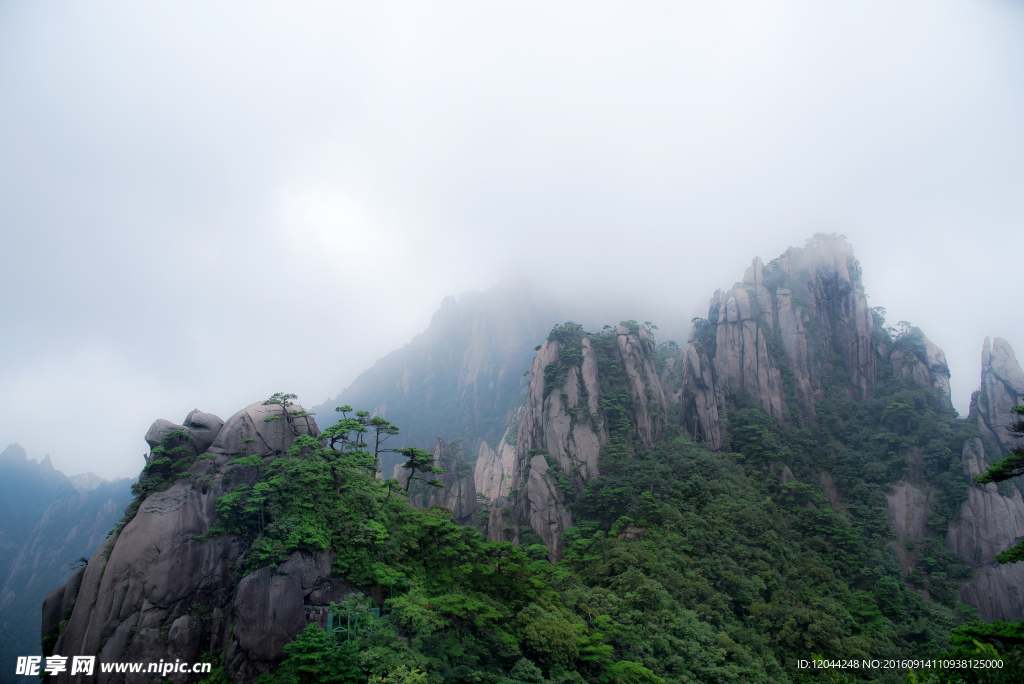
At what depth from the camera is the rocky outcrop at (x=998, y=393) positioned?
31.8m

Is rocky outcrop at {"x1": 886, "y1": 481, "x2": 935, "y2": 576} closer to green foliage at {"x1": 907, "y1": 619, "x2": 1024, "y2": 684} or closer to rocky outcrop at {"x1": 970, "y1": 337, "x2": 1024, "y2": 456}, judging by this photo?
rocky outcrop at {"x1": 970, "y1": 337, "x2": 1024, "y2": 456}

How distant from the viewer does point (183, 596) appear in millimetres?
14547

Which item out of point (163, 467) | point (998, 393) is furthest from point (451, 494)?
point (998, 393)

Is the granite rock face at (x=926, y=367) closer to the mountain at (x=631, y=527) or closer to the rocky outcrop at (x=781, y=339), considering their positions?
the mountain at (x=631, y=527)

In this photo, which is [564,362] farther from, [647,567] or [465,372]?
[465,372]

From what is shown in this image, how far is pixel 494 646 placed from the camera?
1322 centimetres

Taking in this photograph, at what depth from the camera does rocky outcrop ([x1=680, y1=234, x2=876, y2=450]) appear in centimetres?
3809

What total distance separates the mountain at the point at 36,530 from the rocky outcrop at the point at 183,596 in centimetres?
A: 4284

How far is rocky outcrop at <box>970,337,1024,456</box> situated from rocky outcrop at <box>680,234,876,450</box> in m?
7.14

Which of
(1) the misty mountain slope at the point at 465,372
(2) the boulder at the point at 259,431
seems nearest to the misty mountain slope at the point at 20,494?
(1) the misty mountain slope at the point at 465,372

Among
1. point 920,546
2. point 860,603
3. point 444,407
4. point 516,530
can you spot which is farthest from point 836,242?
point 444,407

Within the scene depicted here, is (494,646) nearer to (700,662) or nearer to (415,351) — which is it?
(700,662)

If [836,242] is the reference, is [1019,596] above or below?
below

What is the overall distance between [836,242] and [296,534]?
58.0m
